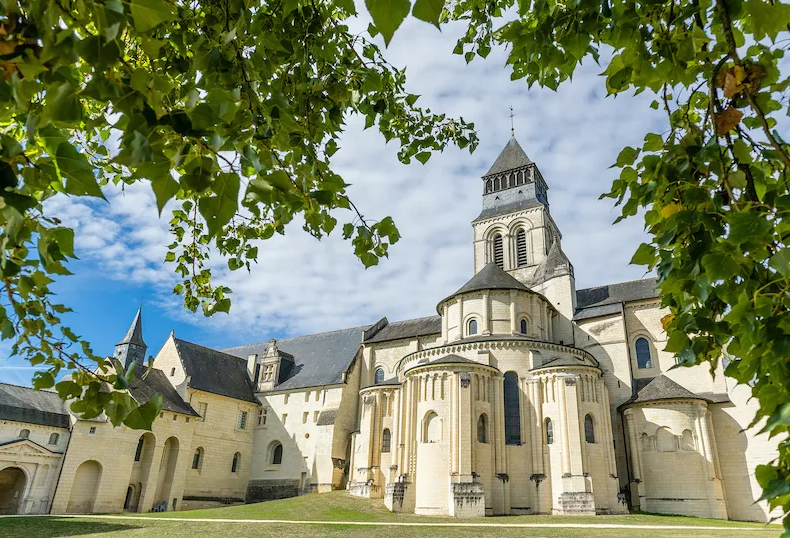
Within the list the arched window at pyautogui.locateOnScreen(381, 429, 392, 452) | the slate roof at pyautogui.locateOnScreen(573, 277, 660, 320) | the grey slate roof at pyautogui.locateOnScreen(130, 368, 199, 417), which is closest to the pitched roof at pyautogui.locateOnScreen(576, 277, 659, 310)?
the slate roof at pyautogui.locateOnScreen(573, 277, 660, 320)

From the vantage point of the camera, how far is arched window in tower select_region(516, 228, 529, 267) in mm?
44438

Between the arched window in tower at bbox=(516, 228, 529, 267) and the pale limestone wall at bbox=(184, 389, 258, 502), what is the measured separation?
981 inches

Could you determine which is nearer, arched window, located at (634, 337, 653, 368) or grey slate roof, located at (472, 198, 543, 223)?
arched window, located at (634, 337, 653, 368)

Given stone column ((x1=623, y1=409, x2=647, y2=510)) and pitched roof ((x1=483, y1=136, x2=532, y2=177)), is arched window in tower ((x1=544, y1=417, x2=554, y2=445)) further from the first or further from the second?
pitched roof ((x1=483, y1=136, x2=532, y2=177))

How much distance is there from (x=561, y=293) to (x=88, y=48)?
115 feet

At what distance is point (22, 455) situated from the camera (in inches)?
1110

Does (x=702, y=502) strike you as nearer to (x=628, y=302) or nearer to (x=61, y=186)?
(x=628, y=302)

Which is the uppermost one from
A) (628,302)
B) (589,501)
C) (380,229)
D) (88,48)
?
(628,302)

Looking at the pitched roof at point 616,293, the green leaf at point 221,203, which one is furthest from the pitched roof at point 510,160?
the green leaf at point 221,203

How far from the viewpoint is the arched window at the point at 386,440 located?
3122cm

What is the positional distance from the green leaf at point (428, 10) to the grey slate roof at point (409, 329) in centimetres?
3644

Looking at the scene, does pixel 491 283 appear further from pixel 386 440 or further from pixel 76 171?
pixel 76 171

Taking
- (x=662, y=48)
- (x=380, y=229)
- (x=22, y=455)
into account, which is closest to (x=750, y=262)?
(x=662, y=48)

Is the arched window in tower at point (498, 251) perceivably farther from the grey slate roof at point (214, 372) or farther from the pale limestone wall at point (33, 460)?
the pale limestone wall at point (33, 460)
